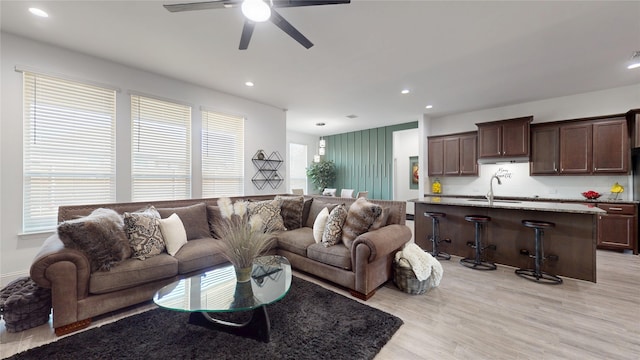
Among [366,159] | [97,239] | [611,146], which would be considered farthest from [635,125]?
[97,239]

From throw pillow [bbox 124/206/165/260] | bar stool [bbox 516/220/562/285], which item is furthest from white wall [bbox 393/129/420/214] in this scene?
throw pillow [bbox 124/206/165/260]

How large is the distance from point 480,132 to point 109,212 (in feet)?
22.1

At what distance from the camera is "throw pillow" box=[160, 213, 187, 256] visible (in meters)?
2.60

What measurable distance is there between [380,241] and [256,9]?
7.55 ft

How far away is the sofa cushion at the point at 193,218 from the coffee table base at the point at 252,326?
1343 mm

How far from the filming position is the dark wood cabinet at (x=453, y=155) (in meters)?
5.77

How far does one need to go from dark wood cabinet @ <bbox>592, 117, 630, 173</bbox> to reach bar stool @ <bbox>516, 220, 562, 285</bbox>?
8.70 feet

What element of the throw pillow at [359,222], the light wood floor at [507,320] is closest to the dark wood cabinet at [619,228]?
Answer: the light wood floor at [507,320]

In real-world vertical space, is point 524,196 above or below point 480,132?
below

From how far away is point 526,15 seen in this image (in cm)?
248

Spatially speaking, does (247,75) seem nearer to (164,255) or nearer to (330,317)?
(164,255)

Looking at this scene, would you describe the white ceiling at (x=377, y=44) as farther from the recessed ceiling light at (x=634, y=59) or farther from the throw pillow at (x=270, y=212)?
the throw pillow at (x=270, y=212)

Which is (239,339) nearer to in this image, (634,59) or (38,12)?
(38,12)

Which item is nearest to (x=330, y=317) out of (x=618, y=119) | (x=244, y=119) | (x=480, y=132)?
(x=244, y=119)
